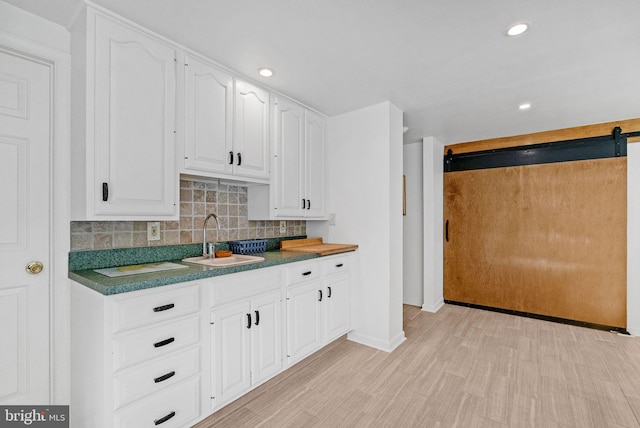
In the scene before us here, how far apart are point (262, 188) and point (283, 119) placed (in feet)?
2.11

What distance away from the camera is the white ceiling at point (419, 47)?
4.98ft

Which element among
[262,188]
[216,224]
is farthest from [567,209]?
[216,224]

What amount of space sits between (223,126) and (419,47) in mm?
1415

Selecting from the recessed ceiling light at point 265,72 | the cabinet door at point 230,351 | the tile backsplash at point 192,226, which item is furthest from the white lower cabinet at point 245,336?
the recessed ceiling light at point 265,72

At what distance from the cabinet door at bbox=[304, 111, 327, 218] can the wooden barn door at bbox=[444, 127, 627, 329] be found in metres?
2.20

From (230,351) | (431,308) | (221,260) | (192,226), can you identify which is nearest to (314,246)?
(221,260)

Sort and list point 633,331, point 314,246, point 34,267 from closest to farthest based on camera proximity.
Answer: point 34,267
point 314,246
point 633,331

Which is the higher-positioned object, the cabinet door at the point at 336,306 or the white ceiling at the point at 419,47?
the white ceiling at the point at 419,47

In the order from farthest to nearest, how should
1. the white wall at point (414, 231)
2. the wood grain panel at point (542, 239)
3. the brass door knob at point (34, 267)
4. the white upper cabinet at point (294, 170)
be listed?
the white wall at point (414, 231) < the wood grain panel at point (542, 239) < the white upper cabinet at point (294, 170) < the brass door knob at point (34, 267)

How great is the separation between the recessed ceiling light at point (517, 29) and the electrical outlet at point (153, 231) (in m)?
2.51

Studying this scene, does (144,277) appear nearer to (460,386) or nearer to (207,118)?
(207,118)

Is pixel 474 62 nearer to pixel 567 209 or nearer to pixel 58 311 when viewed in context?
pixel 567 209

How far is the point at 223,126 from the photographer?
2121 mm

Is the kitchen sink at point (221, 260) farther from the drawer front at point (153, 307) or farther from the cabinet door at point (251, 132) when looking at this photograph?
the cabinet door at point (251, 132)
